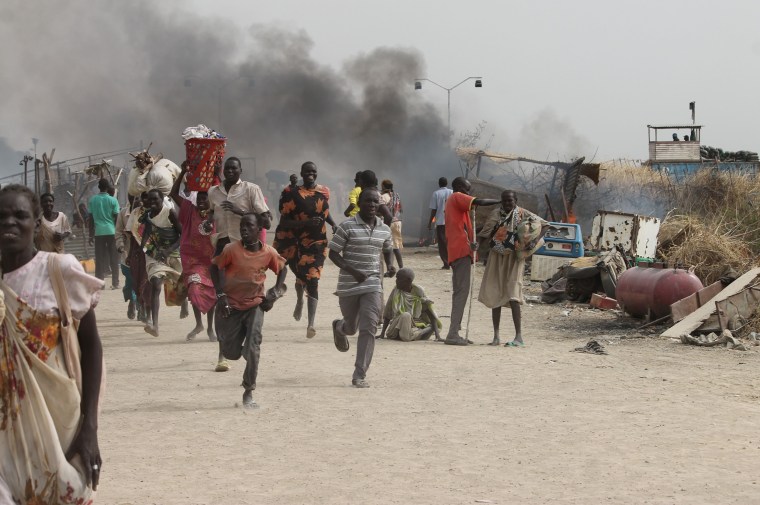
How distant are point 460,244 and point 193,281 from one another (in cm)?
272

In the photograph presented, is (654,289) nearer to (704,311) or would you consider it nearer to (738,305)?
(704,311)

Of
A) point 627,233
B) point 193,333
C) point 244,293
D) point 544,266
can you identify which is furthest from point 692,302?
point 244,293

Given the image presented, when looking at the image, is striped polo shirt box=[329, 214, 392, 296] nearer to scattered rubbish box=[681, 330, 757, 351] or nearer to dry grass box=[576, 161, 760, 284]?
scattered rubbish box=[681, 330, 757, 351]

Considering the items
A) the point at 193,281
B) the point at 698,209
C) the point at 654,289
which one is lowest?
the point at 654,289

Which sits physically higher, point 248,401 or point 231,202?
point 231,202

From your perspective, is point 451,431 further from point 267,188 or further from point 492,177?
point 267,188

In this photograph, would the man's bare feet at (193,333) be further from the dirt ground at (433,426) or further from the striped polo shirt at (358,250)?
the striped polo shirt at (358,250)

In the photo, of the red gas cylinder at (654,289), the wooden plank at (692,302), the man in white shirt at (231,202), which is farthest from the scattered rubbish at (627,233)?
the man in white shirt at (231,202)

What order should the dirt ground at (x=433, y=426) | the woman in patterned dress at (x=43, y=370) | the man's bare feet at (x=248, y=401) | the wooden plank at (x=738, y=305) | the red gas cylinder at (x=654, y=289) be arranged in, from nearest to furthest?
1. the woman in patterned dress at (x=43, y=370)
2. the dirt ground at (x=433, y=426)
3. the man's bare feet at (x=248, y=401)
4. the wooden plank at (x=738, y=305)
5. the red gas cylinder at (x=654, y=289)

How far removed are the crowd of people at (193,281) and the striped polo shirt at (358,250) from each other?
1 centimetres

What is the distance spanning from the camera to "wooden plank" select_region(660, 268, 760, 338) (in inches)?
450

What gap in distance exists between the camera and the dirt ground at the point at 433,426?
5242 mm

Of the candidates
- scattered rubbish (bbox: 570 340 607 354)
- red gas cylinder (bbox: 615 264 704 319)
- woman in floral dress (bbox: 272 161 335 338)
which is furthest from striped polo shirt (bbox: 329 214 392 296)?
red gas cylinder (bbox: 615 264 704 319)

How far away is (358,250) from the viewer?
26.8 ft
